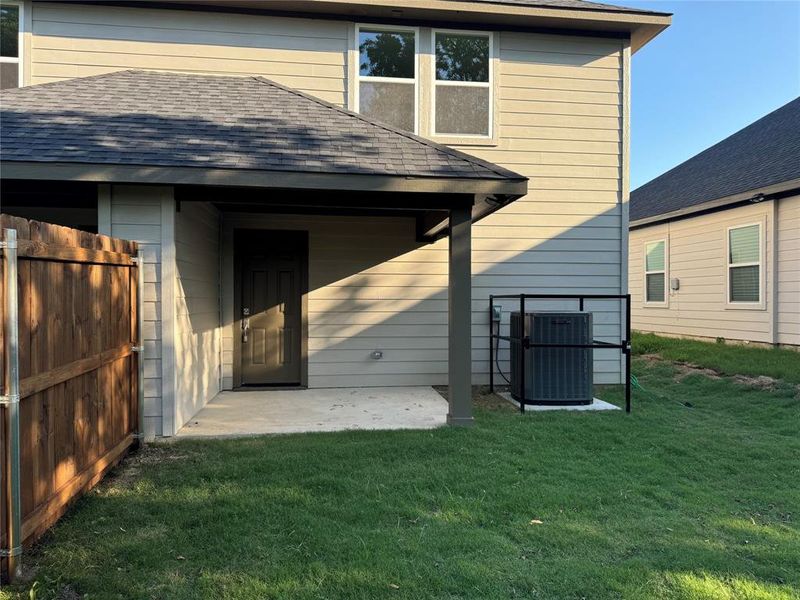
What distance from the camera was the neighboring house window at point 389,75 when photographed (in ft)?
23.1

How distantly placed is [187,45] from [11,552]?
20.8 ft

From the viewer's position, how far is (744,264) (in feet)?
33.7

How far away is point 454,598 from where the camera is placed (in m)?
2.30

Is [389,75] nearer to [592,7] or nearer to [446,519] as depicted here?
[592,7]

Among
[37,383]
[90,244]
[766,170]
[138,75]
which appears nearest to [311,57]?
[138,75]

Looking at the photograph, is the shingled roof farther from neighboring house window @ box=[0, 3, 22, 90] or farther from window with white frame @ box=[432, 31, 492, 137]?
window with white frame @ box=[432, 31, 492, 137]

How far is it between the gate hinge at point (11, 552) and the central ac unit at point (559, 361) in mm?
4667

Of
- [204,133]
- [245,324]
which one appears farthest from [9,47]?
[245,324]

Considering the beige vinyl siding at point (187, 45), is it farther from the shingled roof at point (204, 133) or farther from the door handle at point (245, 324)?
the door handle at point (245, 324)

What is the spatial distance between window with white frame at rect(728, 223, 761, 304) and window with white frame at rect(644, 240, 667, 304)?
212cm

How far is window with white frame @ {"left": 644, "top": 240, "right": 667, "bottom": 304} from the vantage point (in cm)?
1282

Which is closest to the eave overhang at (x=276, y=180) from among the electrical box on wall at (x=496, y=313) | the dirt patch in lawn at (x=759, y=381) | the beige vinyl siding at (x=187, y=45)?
the electrical box on wall at (x=496, y=313)

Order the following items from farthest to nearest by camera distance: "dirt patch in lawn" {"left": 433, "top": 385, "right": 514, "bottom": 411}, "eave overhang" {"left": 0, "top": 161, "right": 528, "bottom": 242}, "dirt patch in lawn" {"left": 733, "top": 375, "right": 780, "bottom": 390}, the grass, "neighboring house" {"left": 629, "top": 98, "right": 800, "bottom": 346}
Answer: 1. "neighboring house" {"left": 629, "top": 98, "right": 800, "bottom": 346}
2. the grass
3. "dirt patch in lawn" {"left": 733, "top": 375, "right": 780, "bottom": 390}
4. "dirt patch in lawn" {"left": 433, "top": 385, "right": 514, "bottom": 411}
5. "eave overhang" {"left": 0, "top": 161, "right": 528, "bottom": 242}

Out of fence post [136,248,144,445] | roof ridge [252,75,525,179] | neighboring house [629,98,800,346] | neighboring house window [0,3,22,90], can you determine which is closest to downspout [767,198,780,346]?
neighboring house [629,98,800,346]
